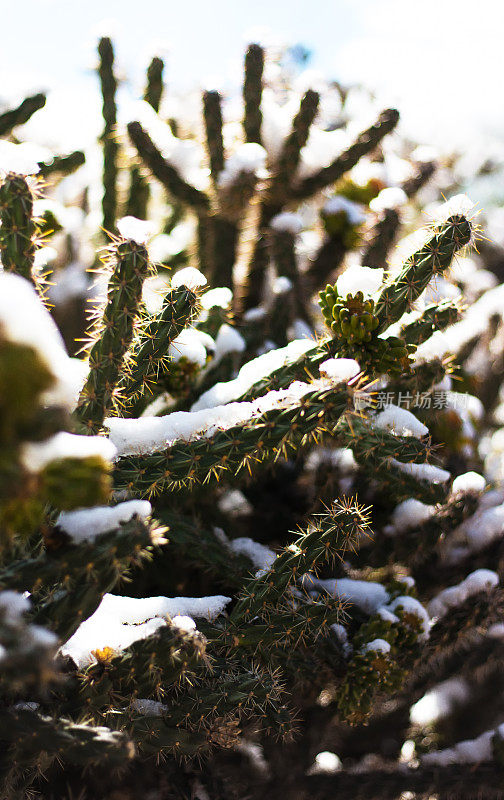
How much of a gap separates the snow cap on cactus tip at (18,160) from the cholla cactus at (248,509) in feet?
0.08

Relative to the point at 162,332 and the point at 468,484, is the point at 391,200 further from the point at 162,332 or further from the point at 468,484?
the point at 162,332

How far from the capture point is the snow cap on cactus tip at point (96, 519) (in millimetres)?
1324

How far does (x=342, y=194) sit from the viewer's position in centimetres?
380

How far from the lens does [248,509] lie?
279cm

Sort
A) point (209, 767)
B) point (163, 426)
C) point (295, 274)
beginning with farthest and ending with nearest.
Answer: point (295, 274) → point (209, 767) → point (163, 426)

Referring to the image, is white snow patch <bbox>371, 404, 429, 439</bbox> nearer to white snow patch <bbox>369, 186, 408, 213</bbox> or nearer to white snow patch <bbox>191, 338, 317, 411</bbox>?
white snow patch <bbox>191, 338, 317, 411</bbox>

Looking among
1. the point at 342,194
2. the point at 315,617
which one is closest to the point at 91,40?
the point at 342,194

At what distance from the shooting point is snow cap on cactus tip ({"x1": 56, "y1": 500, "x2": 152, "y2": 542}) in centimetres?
132

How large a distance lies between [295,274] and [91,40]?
195 centimetres

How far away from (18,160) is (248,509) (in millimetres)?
1692

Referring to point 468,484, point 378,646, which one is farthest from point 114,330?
point 468,484

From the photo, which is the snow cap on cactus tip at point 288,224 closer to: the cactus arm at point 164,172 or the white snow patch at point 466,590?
the cactus arm at point 164,172

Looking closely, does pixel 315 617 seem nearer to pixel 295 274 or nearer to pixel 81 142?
pixel 295 274

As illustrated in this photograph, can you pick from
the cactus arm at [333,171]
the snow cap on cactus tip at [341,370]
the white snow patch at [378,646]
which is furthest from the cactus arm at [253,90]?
the white snow patch at [378,646]
